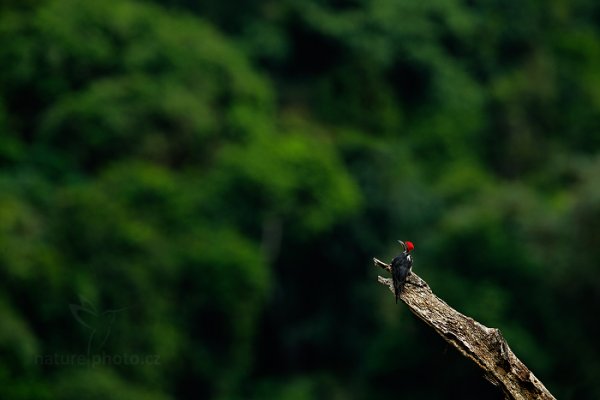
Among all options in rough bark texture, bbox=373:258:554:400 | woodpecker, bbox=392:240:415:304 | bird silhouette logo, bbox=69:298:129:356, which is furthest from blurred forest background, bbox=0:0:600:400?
rough bark texture, bbox=373:258:554:400

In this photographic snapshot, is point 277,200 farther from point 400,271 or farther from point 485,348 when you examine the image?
point 485,348

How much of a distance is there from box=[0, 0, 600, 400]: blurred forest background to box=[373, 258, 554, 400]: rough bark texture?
19.4m

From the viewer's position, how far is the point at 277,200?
49.8 meters

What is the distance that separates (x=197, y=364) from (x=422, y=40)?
2541 centimetres

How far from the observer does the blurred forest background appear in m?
39.2

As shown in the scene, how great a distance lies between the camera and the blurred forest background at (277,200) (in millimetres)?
39250

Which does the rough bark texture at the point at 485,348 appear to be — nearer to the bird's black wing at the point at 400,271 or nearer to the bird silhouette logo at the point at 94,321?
the bird's black wing at the point at 400,271

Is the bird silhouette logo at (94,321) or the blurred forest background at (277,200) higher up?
the blurred forest background at (277,200)

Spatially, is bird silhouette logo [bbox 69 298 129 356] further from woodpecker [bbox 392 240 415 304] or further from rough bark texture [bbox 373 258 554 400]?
rough bark texture [bbox 373 258 554 400]

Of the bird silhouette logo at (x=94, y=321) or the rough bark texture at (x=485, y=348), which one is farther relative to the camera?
the bird silhouette logo at (x=94, y=321)

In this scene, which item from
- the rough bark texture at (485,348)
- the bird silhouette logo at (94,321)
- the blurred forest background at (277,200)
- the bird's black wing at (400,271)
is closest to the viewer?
the rough bark texture at (485,348)

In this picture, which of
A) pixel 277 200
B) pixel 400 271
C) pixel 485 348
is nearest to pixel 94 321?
pixel 277 200

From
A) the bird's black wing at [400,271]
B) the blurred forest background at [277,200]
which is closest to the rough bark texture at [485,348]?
the bird's black wing at [400,271]

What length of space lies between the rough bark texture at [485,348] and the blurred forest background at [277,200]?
63.5 feet
